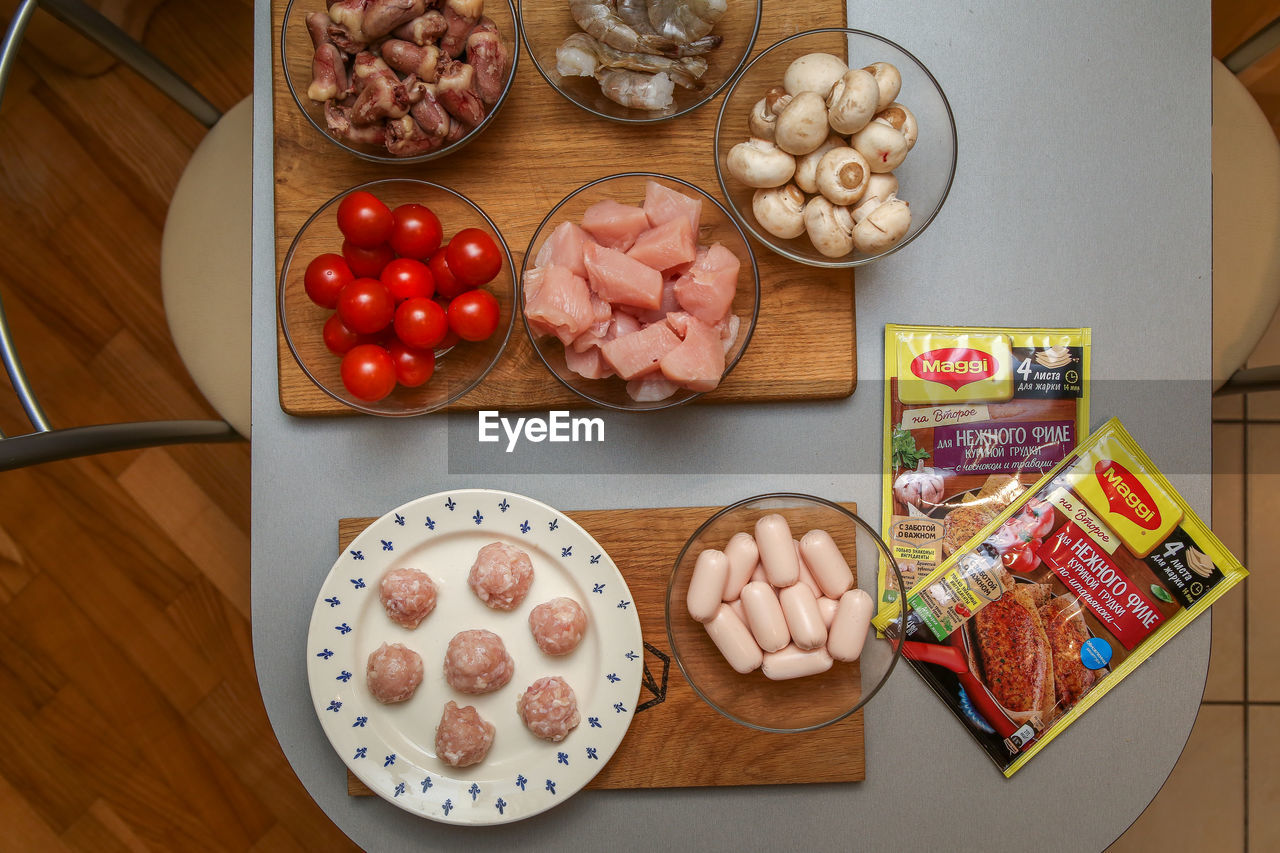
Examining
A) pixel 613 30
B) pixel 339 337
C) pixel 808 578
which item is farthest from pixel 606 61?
pixel 808 578

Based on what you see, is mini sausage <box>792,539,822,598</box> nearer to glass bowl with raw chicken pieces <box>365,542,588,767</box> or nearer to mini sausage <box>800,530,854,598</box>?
mini sausage <box>800,530,854,598</box>

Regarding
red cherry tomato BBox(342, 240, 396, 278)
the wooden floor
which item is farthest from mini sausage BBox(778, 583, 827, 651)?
the wooden floor

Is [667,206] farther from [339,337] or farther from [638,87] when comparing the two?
[339,337]

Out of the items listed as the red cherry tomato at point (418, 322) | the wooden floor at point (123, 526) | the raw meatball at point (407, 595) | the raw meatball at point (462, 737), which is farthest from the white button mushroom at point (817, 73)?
the wooden floor at point (123, 526)

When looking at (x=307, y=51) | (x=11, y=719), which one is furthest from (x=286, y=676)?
(x=11, y=719)

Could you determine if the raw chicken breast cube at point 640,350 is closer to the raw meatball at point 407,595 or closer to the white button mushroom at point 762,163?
the white button mushroom at point 762,163

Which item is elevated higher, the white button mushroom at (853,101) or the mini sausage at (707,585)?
the white button mushroom at (853,101)
